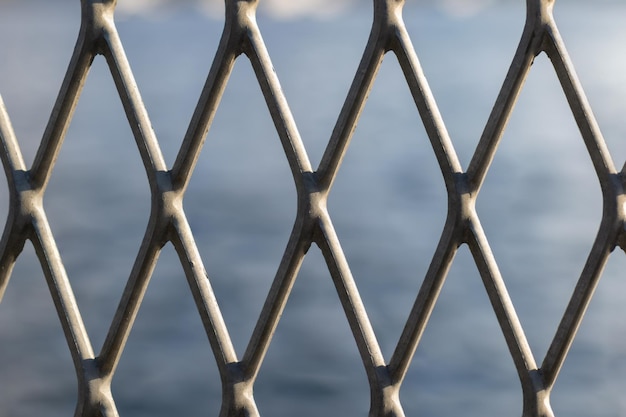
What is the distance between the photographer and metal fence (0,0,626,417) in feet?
3.23

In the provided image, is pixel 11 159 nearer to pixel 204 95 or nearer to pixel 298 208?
pixel 204 95

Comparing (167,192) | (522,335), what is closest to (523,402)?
(522,335)

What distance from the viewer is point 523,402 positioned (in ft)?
3.38

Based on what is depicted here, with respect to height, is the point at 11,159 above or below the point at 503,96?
above

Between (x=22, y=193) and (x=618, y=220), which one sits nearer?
(x=618, y=220)

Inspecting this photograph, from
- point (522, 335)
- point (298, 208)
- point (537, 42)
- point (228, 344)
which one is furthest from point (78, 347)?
point (537, 42)

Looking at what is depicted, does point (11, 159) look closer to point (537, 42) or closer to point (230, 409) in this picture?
point (230, 409)

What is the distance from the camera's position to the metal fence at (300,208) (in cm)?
98

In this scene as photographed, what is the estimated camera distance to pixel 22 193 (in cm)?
112

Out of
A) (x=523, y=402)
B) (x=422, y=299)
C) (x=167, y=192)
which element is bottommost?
(x=523, y=402)

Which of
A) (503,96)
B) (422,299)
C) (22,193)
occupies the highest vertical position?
(22,193)

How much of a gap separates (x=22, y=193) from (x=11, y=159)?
5 centimetres

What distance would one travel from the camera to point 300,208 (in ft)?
3.36

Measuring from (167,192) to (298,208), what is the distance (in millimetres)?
156
